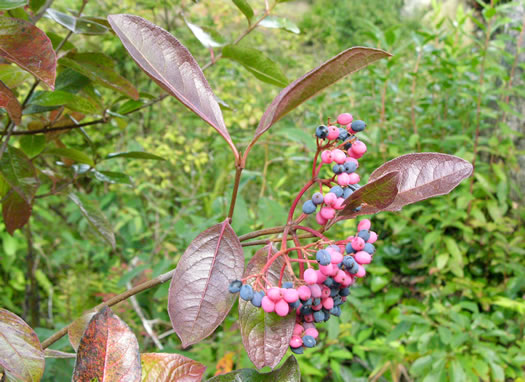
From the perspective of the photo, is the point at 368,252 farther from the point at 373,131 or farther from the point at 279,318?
the point at 373,131

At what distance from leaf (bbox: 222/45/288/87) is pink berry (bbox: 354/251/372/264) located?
332 mm

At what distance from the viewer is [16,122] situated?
2.03 ft

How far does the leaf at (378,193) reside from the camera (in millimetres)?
369

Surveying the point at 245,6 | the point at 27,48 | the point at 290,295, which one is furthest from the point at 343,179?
the point at 245,6

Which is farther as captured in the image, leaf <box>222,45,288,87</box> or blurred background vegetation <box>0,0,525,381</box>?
blurred background vegetation <box>0,0,525,381</box>

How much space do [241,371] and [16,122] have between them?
0.47m

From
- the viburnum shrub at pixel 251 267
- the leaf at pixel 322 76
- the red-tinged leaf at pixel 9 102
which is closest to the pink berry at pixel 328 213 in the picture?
the viburnum shrub at pixel 251 267

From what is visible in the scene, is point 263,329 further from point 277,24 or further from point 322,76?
point 277,24

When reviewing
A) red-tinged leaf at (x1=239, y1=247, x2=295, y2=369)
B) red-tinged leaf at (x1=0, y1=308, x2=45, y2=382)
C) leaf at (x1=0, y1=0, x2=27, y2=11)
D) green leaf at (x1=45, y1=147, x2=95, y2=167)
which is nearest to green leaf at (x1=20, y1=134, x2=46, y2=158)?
green leaf at (x1=45, y1=147, x2=95, y2=167)

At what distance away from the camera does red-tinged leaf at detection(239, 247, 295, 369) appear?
1.31ft

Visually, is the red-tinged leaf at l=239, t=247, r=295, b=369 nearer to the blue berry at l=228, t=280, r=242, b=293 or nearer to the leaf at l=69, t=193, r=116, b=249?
the blue berry at l=228, t=280, r=242, b=293

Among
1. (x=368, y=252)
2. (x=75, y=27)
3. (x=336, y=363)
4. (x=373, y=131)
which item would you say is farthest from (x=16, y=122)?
(x=373, y=131)

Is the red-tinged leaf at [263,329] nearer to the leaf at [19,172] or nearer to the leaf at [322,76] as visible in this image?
the leaf at [322,76]

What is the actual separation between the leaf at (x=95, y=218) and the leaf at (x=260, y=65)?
1.34ft
